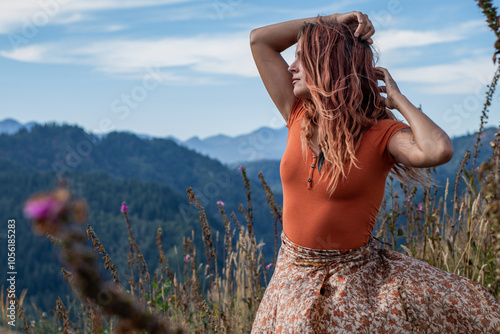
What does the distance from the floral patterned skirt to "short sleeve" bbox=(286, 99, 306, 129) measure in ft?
2.24

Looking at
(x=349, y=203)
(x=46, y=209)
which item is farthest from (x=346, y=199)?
(x=46, y=209)

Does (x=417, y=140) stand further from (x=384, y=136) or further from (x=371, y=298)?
(x=371, y=298)

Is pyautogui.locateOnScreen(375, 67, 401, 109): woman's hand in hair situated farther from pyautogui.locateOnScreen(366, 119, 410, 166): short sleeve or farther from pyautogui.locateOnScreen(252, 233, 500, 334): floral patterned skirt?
pyautogui.locateOnScreen(252, 233, 500, 334): floral patterned skirt

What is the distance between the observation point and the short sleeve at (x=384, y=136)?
1.95m

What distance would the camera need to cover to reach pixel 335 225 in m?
1.96

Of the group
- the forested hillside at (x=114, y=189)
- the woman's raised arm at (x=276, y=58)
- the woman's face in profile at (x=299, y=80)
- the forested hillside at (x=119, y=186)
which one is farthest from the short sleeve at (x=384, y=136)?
the forested hillside at (x=119, y=186)

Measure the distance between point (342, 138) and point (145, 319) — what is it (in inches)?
64.9

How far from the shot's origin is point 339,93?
6.79 ft

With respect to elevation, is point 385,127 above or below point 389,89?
below

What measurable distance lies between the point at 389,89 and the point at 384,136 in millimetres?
219

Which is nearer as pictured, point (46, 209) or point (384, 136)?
point (46, 209)

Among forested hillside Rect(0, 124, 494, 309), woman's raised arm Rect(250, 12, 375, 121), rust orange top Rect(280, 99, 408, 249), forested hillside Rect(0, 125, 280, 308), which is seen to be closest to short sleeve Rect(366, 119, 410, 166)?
rust orange top Rect(280, 99, 408, 249)

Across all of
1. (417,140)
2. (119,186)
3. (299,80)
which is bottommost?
(119,186)

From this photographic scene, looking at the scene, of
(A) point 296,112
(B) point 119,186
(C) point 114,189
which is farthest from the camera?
(B) point 119,186
